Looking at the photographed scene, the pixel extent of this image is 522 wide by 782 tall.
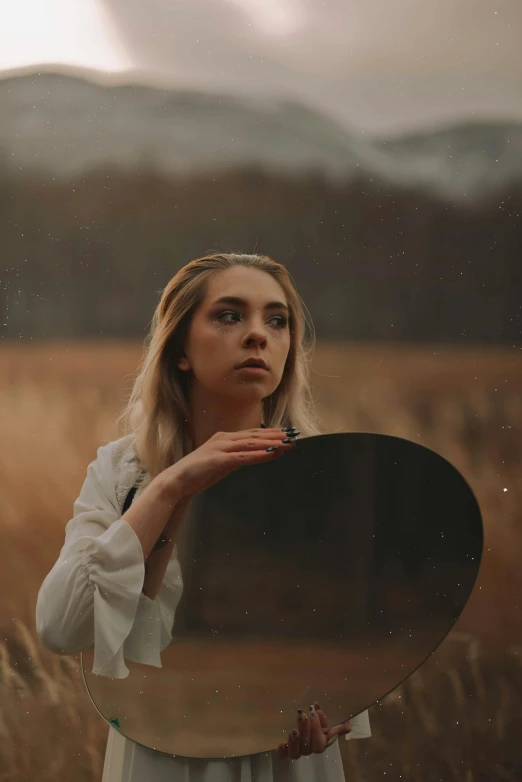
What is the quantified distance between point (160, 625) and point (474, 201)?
66 cm

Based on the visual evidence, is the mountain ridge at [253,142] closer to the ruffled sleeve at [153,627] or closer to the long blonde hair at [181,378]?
the long blonde hair at [181,378]

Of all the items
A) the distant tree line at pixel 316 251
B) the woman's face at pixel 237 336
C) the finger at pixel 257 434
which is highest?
the distant tree line at pixel 316 251

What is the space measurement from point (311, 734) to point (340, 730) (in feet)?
0.11

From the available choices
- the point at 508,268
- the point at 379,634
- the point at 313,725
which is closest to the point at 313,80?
the point at 508,268

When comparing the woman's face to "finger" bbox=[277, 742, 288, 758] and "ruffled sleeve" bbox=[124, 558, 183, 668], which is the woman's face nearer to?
"ruffled sleeve" bbox=[124, 558, 183, 668]

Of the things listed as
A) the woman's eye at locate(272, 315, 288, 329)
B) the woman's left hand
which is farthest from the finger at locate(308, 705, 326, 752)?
the woman's eye at locate(272, 315, 288, 329)

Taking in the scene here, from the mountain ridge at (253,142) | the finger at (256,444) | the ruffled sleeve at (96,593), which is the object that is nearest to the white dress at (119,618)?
the ruffled sleeve at (96,593)

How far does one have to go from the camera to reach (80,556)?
100cm

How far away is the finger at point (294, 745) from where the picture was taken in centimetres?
101

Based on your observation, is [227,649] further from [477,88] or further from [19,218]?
[477,88]

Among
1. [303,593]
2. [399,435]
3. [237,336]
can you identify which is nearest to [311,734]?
[303,593]

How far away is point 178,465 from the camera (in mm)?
1021

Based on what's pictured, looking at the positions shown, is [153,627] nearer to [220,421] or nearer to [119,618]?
[119,618]

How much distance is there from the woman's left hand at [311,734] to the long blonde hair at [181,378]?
34 cm
